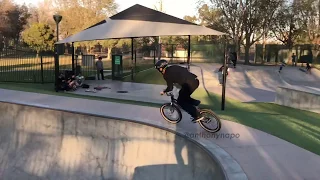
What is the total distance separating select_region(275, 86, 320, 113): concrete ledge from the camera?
10.5m

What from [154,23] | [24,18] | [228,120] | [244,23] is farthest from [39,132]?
[24,18]

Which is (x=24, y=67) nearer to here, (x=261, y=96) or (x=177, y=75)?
(x=261, y=96)

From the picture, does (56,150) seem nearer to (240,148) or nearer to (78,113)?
(78,113)

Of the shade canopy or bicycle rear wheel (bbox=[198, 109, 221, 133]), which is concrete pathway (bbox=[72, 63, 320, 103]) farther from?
bicycle rear wheel (bbox=[198, 109, 221, 133])

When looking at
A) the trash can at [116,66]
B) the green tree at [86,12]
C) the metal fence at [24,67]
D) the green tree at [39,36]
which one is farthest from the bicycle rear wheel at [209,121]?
the green tree at [39,36]

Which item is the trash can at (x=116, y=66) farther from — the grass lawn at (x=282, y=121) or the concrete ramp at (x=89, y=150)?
the concrete ramp at (x=89, y=150)

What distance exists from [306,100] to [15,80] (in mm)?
14768

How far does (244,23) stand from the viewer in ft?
117

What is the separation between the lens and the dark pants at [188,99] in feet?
22.8

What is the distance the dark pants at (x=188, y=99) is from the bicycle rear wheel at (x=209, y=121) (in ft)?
0.56

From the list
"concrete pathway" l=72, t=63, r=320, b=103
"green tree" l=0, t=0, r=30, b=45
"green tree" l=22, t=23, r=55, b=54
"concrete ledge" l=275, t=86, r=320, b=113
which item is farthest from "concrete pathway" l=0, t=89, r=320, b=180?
"green tree" l=0, t=0, r=30, b=45

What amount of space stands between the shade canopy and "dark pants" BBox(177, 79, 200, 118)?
6.01 m

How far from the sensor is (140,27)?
45.3 ft

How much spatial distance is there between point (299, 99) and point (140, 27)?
6.63 metres
